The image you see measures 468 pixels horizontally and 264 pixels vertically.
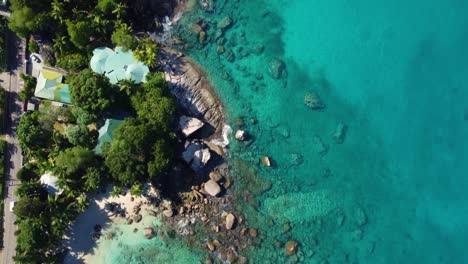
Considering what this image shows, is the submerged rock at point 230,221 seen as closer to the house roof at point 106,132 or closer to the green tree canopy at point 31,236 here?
the house roof at point 106,132

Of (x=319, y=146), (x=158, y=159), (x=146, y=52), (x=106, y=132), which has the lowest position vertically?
(x=319, y=146)

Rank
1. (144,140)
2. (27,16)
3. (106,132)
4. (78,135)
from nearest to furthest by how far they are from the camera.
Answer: (144,140), (27,16), (78,135), (106,132)

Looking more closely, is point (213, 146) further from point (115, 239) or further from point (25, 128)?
point (25, 128)

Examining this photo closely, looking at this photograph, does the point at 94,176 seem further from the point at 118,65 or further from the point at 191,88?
the point at 191,88

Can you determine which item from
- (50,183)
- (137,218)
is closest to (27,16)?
(50,183)

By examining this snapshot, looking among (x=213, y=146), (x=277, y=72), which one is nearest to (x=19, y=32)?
(x=213, y=146)

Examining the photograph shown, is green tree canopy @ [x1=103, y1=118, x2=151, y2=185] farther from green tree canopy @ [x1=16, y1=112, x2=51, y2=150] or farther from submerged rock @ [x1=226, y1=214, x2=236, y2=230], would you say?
Result: submerged rock @ [x1=226, y1=214, x2=236, y2=230]

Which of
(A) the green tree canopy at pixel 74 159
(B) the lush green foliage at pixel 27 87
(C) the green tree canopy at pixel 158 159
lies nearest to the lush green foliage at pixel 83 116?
(A) the green tree canopy at pixel 74 159

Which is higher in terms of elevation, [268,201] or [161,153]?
[161,153]
